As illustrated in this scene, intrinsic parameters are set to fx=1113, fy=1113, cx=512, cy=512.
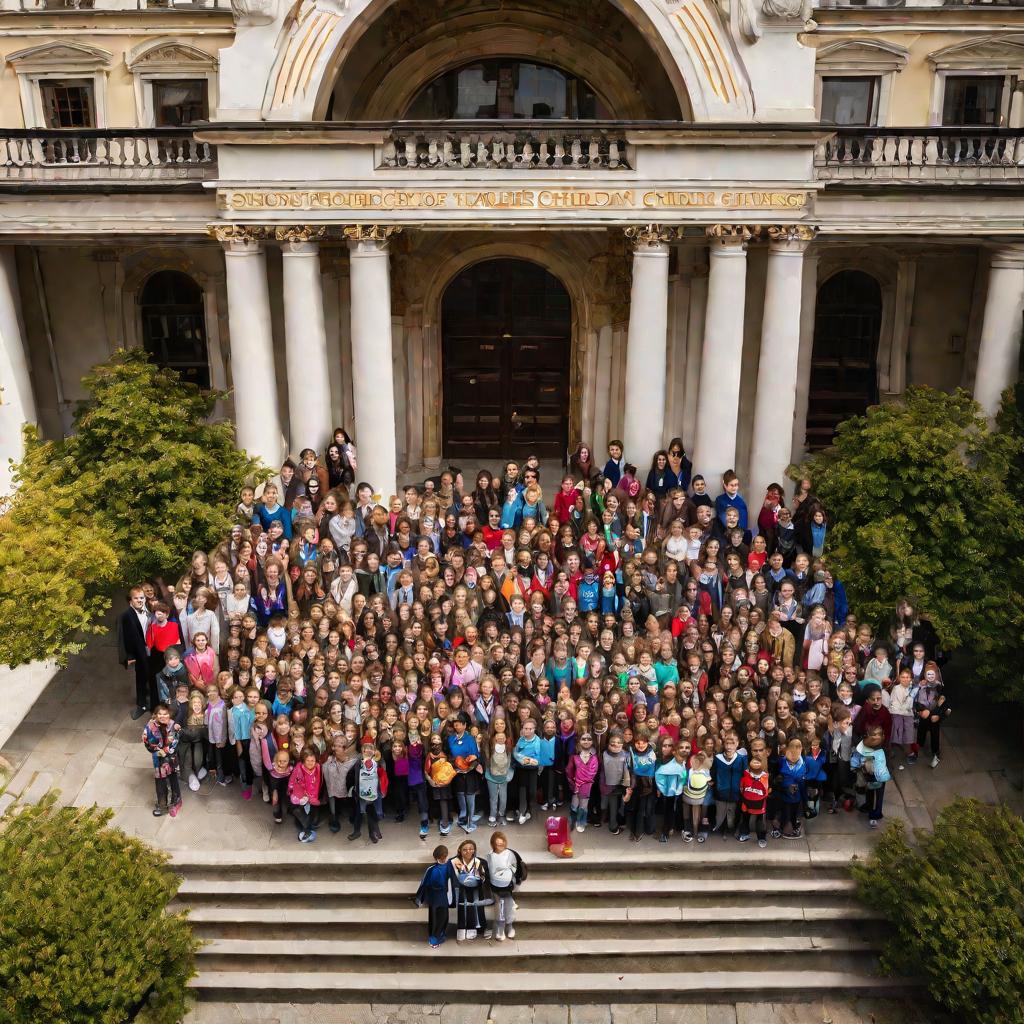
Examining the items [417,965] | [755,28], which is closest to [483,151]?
[755,28]

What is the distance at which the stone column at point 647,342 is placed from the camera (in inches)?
782

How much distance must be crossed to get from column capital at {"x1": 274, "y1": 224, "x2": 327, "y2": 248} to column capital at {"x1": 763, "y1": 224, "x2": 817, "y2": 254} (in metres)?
7.98

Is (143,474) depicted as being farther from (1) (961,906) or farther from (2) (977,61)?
(2) (977,61)

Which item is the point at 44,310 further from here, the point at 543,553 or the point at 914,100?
the point at 914,100

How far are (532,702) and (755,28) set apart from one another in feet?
39.3

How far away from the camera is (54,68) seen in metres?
23.4

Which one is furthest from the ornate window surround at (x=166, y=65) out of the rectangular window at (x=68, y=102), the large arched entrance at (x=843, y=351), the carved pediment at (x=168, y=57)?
the large arched entrance at (x=843, y=351)

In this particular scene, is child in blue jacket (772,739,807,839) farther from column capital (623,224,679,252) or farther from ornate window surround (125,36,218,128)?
ornate window surround (125,36,218,128)

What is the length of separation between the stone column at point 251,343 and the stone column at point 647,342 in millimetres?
6703

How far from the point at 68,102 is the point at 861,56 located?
1666cm

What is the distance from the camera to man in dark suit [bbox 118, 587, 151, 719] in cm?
1644

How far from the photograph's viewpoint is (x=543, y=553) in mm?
17203

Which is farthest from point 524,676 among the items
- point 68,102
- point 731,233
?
point 68,102

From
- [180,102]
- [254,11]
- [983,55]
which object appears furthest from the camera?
Answer: [180,102]
